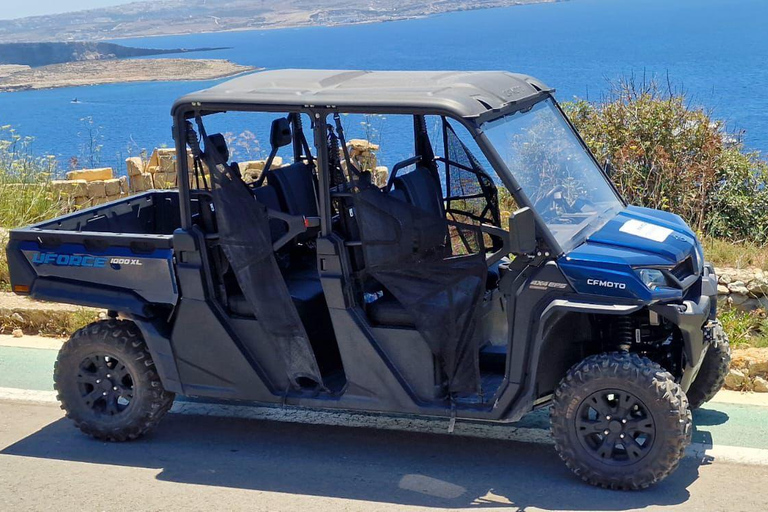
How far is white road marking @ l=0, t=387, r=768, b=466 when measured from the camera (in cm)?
580

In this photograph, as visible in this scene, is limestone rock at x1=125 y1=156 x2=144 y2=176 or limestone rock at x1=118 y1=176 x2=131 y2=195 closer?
limestone rock at x1=118 y1=176 x2=131 y2=195

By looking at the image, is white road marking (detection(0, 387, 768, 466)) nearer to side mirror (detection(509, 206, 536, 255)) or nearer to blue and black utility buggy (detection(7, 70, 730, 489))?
blue and black utility buggy (detection(7, 70, 730, 489))

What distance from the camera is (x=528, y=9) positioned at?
182 meters

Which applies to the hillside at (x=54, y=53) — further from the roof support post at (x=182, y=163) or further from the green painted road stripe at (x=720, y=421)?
the roof support post at (x=182, y=163)

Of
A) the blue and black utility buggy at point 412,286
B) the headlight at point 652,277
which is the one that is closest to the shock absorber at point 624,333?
the blue and black utility buggy at point 412,286

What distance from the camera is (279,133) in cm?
658

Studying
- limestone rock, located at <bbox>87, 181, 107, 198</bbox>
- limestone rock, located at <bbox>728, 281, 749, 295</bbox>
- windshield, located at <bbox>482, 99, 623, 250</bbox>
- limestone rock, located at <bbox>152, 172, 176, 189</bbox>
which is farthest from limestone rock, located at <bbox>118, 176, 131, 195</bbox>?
windshield, located at <bbox>482, 99, 623, 250</bbox>

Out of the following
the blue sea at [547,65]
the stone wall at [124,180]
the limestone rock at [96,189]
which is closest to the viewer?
the stone wall at [124,180]

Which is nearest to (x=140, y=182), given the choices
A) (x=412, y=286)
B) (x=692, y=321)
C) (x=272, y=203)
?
(x=272, y=203)

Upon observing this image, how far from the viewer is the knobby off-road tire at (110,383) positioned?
630cm

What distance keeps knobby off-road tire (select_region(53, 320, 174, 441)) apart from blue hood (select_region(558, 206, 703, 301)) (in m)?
2.57

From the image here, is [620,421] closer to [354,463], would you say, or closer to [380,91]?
[354,463]

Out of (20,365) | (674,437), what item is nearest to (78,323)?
(20,365)

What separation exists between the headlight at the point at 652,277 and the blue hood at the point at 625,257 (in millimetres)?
26
